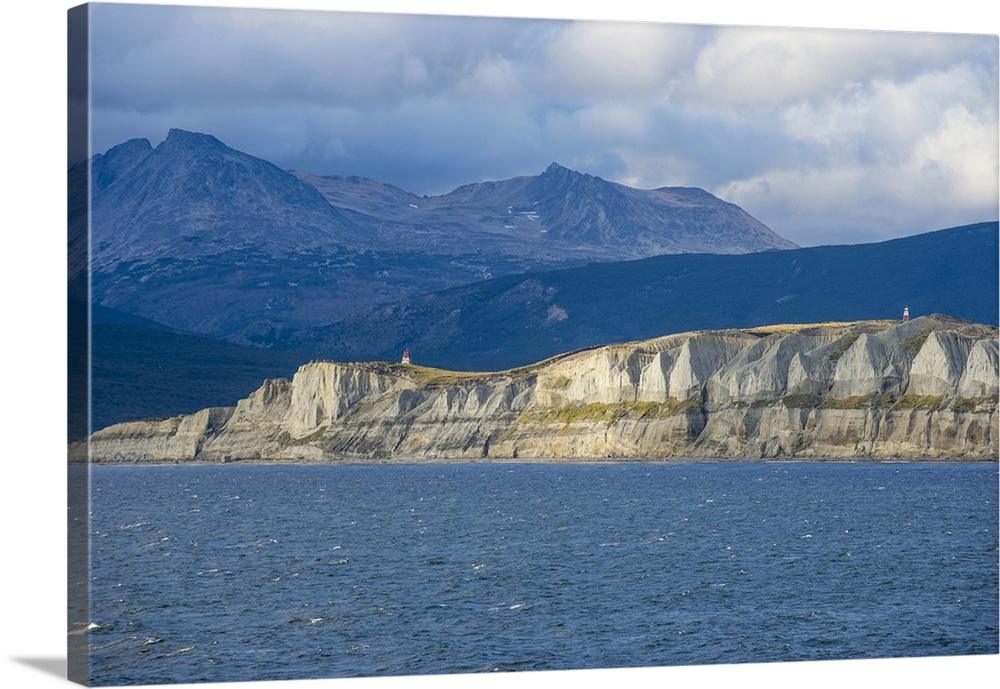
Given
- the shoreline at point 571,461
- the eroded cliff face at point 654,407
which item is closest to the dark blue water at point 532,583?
the shoreline at point 571,461

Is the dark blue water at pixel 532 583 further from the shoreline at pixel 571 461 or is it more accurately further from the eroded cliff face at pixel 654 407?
the eroded cliff face at pixel 654 407

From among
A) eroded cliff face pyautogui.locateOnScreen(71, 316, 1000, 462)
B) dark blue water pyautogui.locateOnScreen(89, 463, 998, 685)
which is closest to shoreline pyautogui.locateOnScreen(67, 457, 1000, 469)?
eroded cliff face pyautogui.locateOnScreen(71, 316, 1000, 462)

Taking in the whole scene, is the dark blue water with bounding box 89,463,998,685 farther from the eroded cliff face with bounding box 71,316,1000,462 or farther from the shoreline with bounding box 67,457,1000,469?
the eroded cliff face with bounding box 71,316,1000,462

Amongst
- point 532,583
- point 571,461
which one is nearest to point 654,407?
point 571,461

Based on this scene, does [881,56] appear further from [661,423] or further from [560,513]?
[661,423]

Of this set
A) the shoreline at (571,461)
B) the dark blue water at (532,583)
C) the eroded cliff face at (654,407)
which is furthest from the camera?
the eroded cliff face at (654,407)

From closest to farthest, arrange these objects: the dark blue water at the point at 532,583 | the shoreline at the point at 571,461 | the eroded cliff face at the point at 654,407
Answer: the dark blue water at the point at 532,583 < the shoreline at the point at 571,461 < the eroded cliff face at the point at 654,407

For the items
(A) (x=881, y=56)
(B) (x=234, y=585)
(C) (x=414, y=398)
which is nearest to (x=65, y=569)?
(B) (x=234, y=585)
